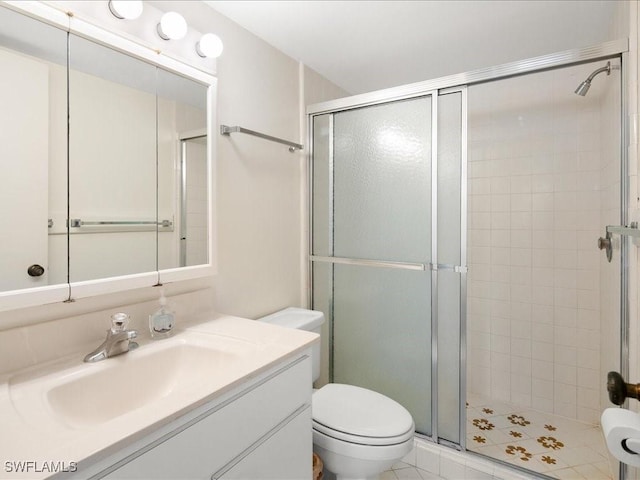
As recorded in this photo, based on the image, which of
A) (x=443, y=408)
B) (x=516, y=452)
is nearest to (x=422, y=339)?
(x=443, y=408)

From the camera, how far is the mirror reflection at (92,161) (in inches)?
38.2

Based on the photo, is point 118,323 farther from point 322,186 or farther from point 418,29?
point 418,29

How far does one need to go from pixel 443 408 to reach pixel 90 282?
5.46ft

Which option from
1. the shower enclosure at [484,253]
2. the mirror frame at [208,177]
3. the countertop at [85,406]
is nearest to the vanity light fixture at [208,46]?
the mirror frame at [208,177]

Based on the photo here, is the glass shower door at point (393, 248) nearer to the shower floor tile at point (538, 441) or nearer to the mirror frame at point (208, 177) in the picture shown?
the shower floor tile at point (538, 441)

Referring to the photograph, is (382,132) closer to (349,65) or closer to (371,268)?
(349,65)

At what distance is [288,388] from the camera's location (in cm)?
111

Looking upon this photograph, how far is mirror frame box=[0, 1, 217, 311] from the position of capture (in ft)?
3.19

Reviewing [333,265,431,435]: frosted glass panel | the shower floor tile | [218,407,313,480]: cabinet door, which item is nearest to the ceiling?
[333,265,431,435]: frosted glass panel

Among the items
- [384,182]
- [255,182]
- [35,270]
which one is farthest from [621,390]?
[255,182]

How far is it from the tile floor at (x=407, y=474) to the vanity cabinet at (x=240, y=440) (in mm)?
811

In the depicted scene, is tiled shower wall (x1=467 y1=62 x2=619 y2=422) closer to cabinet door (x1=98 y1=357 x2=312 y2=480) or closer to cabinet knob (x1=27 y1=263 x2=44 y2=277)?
cabinet door (x1=98 y1=357 x2=312 y2=480)

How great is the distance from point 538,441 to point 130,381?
2.17m

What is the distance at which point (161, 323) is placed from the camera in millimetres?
1245
